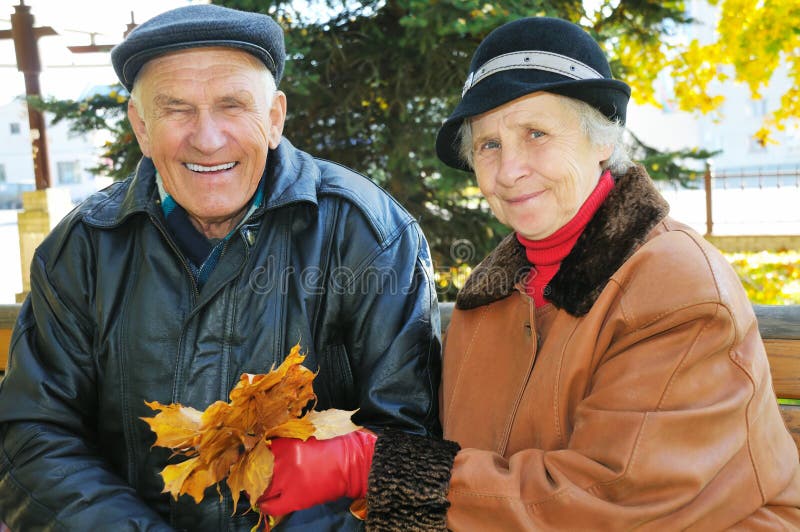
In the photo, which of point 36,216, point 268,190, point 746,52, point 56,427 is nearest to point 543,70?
point 268,190

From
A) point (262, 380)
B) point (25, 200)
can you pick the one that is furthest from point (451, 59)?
point (25, 200)

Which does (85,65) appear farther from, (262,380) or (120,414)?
(262,380)

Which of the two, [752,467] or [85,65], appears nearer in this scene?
[752,467]

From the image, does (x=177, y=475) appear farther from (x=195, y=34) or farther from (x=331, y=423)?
(x=195, y=34)

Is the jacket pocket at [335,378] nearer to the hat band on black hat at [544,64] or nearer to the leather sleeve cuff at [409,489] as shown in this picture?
the leather sleeve cuff at [409,489]

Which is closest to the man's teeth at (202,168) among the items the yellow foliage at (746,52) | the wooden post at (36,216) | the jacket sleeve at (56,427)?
the jacket sleeve at (56,427)

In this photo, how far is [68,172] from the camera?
140 feet

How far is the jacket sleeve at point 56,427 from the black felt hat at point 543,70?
4.21 ft

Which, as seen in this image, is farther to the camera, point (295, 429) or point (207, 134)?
point (207, 134)

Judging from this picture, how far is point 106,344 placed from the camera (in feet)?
6.95

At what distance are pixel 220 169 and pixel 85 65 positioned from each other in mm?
5202

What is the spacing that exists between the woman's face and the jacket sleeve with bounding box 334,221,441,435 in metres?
0.36

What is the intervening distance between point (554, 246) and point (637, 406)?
54 cm

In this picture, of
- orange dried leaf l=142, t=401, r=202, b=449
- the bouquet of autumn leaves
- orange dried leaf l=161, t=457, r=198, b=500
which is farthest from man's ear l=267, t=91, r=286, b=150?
orange dried leaf l=161, t=457, r=198, b=500
